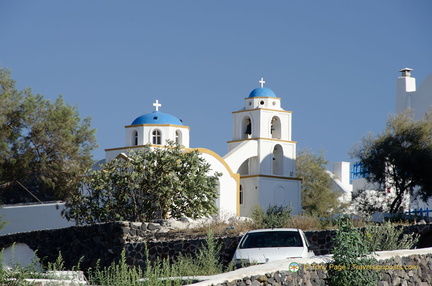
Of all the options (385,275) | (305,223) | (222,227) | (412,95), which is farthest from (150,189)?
(412,95)

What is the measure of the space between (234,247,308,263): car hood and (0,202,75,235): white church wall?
22665mm

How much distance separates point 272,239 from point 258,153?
101 ft

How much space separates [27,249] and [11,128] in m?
16.9

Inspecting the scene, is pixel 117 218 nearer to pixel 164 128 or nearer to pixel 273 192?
pixel 164 128

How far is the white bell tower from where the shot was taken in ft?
165

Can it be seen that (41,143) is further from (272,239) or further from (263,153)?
(272,239)

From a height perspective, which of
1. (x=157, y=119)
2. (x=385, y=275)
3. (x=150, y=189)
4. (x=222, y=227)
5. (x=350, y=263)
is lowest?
(x=385, y=275)

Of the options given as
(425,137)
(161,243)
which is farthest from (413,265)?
(425,137)

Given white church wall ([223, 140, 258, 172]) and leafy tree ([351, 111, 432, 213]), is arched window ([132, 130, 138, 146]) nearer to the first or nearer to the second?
white church wall ([223, 140, 258, 172])

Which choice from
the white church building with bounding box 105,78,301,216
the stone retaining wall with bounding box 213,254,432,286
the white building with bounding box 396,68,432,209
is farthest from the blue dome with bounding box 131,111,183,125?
the stone retaining wall with bounding box 213,254,432,286

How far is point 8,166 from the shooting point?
4884cm

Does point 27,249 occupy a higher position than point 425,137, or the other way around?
point 425,137

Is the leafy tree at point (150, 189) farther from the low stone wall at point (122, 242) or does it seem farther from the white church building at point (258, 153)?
the white church building at point (258, 153)

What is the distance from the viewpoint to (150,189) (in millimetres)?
33219
